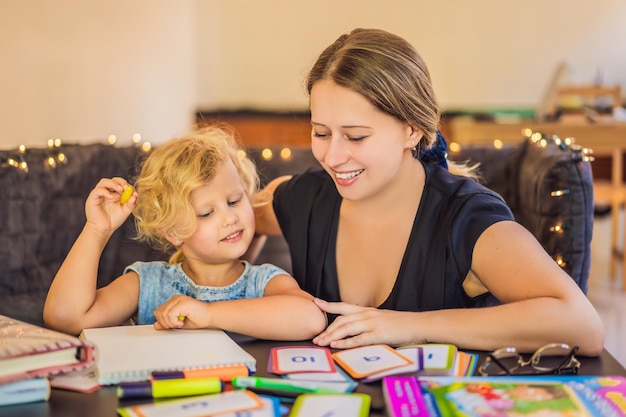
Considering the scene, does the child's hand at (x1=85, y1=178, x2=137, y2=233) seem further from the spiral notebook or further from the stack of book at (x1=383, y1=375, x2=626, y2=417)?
the stack of book at (x1=383, y1=375, x2=626, y2=417)

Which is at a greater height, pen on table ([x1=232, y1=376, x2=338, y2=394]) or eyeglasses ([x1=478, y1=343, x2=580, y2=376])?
pen on table ([x1=232, y1=376, x2=338, y2=394])

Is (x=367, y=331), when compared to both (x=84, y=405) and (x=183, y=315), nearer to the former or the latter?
(x=183, y=315)

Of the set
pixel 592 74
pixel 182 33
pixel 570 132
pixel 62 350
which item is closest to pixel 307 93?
pixel 62 350

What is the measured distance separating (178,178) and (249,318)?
0.40 m

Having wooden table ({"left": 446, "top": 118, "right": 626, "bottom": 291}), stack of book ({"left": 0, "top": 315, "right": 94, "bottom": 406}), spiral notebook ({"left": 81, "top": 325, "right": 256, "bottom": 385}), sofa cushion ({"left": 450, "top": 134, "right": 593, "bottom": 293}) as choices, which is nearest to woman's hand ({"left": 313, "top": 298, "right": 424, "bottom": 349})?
spiral notebook ({"left": 81, "top": 325, "right": 256, "bottom": 385})

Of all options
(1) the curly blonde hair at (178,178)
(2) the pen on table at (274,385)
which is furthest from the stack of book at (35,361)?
(1) the curly blonde hair at (178,178)

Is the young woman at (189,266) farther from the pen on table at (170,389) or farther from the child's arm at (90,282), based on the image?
the pen on table at (170,389)

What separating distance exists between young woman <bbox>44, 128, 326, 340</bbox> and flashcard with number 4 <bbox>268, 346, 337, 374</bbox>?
0.08 metres

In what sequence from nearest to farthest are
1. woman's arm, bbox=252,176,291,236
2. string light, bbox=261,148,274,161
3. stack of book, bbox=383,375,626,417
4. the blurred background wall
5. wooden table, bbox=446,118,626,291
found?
stack of book, bbox=383,375,626,417
woman's arm, bbox=252,176,291,236
string light, bbox=261,148,274,161
wooden table, bbox=446,118,626,291
the blurred background wall

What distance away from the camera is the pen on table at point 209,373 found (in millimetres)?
1168

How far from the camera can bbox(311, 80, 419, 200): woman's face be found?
163 cm

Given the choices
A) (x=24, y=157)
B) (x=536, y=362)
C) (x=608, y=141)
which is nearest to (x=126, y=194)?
(x=24, y=157)

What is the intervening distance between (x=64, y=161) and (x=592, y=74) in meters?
5.86

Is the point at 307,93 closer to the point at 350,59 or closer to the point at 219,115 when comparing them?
the point at 350,59
